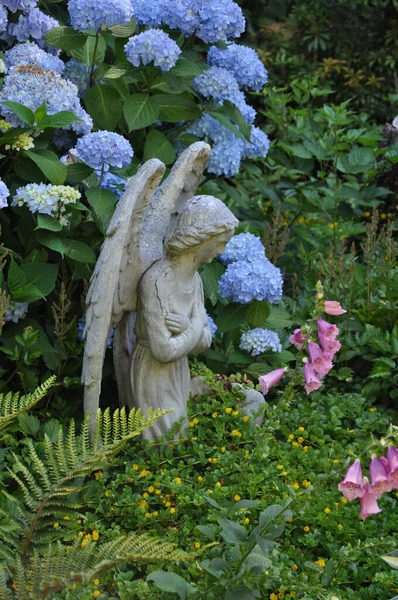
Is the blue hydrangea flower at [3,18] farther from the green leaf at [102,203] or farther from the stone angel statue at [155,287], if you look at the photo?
the stone angel statue at [155,287]

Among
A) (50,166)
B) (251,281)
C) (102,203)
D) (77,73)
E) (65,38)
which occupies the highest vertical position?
(65,38)

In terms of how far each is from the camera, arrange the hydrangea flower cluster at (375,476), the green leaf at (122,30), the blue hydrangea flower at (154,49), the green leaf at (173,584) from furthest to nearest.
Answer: the green leaf at (122,30)
the blue hydrangea flower at (154,49)
the green leaf at (173,584)
the hydrangea flower cluster at (375,476)

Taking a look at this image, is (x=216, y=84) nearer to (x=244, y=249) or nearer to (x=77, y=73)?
(x=77, y=73)

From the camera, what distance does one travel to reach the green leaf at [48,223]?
3.75 meters

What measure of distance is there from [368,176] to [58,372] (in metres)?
2.50

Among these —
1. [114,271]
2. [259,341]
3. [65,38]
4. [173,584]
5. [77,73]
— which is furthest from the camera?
[77,73]

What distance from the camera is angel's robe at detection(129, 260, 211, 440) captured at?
3.55m

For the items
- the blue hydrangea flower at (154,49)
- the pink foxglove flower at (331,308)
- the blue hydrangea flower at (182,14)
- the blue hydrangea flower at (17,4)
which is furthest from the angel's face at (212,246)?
the blue hydrangea flower at (17,4)

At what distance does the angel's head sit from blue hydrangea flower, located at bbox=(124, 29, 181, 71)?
2.54 ft

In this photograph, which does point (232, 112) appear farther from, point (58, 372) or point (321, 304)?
point (321, 304)

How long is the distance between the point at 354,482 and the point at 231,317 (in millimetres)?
1720

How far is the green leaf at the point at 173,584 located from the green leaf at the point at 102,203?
1.52 meters

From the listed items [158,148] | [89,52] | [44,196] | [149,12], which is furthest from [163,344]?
[149,12]

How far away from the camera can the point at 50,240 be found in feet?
12.6
